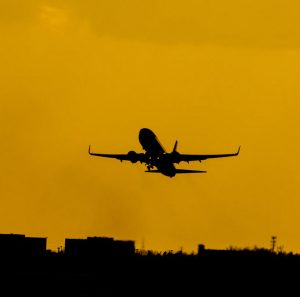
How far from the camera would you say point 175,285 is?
7815 inches

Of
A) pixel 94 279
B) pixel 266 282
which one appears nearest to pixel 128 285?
pixel 94 279

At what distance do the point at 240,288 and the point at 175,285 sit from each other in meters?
7.71

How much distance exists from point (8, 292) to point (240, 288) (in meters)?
28.0

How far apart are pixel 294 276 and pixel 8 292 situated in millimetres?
34789

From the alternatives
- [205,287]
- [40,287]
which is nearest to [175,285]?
[205,287]

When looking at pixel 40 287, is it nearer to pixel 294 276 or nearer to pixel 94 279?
pixel 94 279

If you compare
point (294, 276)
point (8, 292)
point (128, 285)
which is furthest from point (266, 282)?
point (8, 292)

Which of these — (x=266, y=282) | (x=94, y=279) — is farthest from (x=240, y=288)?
(x=94, y=279)

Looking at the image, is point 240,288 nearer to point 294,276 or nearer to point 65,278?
point 294,276

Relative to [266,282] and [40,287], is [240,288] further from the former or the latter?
[40,287]

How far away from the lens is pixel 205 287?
19725cm

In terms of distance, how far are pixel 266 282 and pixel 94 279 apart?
2055cm

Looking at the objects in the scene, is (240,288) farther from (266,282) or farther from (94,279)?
(94,279)

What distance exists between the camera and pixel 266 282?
654 feet
